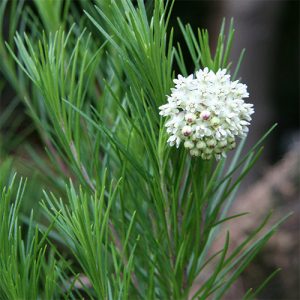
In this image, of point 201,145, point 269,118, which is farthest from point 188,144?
point 269,118

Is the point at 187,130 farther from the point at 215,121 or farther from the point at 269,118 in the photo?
the point at 269,118

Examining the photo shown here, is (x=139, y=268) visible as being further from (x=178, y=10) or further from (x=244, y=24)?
(x=178, y=10)

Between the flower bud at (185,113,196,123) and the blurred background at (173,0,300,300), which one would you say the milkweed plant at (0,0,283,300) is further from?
the blurred background at (173,0,300,300)

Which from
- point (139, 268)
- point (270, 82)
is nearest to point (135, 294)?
point (139, 268)

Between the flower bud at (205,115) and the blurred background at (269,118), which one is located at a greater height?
the flower bud at (205,115)

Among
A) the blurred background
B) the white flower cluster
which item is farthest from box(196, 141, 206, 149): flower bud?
the blurred background

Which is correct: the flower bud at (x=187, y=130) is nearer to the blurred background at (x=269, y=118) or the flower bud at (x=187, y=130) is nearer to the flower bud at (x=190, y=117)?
the flower bud at (x=190, y=117)

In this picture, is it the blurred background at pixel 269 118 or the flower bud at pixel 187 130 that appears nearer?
the flower bud at pixel 187 130

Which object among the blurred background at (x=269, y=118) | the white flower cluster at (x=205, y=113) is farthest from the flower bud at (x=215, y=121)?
the blurred background at (x=269, y=118)
